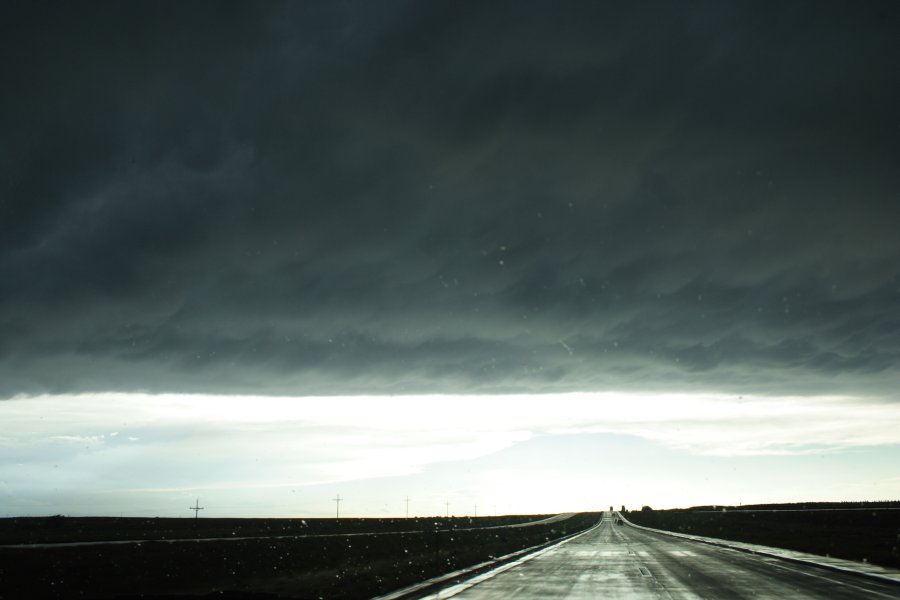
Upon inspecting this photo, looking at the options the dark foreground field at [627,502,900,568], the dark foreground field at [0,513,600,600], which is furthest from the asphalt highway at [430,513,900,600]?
the dark foreground field at [627,502,900,568]

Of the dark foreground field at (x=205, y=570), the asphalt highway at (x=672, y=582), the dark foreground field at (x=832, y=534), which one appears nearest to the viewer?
the asphalt highway at (x=672, y=582)

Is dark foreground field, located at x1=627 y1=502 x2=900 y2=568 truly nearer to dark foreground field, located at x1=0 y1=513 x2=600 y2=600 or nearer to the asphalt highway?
the asphalt highway

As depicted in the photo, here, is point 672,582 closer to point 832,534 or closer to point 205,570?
point 205,570

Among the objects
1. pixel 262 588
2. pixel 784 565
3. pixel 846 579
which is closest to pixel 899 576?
pixel 846 579

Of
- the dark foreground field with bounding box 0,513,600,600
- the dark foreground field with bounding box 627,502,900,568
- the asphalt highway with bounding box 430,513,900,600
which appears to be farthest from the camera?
the dark foreground field with bounding box 627,502,900,568

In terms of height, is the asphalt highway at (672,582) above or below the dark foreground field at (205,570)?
above

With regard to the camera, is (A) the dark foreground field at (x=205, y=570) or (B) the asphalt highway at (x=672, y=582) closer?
(B) the asphalt highway at (x=672, y=582)

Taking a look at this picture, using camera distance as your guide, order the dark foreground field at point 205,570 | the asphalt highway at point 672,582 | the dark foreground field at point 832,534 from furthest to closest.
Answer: the dark foreground field at point 832,534 → the dark foreground field at point 205,570 → the asphalt highway at point 672,582

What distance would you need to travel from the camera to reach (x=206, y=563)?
114 feet

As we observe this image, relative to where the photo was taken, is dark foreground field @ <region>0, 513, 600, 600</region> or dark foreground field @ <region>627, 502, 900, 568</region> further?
dark foreground field @ <region>627, 502, 900, 568</region>

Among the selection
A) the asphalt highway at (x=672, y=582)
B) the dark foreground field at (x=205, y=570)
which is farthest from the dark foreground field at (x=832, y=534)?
the dark foreground field at (x=205, y=570)

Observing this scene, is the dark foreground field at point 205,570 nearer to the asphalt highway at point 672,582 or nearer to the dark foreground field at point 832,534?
the asphalt highway at point 672,582

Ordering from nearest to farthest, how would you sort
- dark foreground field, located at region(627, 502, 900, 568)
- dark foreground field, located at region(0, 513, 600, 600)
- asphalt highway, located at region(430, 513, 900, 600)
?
asphalt highway, located at region(430, 513, 900, 600), dark foreground field, located at region(0, 513, 600, 600), dark foreground field, located at region(627, 502, 900, 568)

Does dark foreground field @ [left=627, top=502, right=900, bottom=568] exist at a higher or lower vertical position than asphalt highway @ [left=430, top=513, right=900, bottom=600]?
lower
